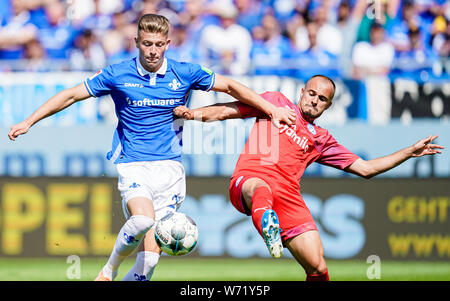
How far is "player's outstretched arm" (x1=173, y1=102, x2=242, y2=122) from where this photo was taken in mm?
7324

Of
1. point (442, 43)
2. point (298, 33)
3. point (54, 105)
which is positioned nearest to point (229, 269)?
point (298, 33)

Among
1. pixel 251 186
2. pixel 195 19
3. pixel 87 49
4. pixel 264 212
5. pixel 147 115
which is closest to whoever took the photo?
pixel 264 212

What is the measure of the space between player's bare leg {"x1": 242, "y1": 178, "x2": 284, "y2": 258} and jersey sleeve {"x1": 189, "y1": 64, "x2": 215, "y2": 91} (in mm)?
1065

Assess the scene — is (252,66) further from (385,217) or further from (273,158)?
(273,158)

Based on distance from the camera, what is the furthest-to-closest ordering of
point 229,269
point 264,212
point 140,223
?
point 229,269 → point 140,223 → point 264,212

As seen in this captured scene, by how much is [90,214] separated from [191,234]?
4.26 metres

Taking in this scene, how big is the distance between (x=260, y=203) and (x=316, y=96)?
4.92ft

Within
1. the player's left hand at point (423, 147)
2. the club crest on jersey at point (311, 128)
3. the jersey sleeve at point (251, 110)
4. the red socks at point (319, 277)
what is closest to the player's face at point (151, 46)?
the jersey sleeve at point (251, 110)

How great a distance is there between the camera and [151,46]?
23.3 ft

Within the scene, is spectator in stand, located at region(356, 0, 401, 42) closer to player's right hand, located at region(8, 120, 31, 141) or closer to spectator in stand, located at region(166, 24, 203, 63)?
spectator in stand, located at region(166, 24, 203, 63)

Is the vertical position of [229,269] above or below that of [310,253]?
below

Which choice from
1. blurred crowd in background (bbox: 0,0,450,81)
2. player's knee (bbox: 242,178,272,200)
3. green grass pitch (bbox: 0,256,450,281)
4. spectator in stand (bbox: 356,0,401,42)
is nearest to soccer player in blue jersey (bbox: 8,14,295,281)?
player's knee (bbox: 242,178,272,200)

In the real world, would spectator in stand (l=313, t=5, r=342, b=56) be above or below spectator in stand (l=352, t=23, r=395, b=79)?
above

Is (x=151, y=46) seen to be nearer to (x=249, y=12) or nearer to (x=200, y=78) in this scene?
(x=200, y=78)
